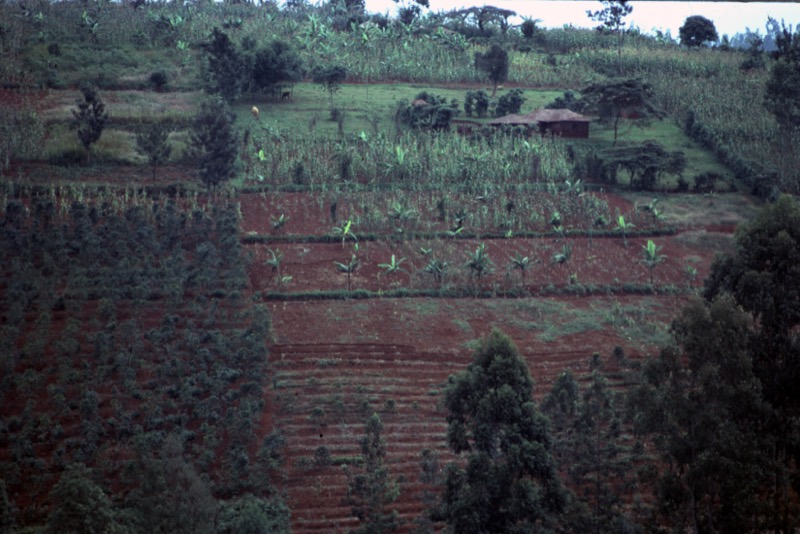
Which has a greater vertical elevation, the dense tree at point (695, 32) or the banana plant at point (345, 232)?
the dense tree at point (695, 32)

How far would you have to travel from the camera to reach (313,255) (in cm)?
2003

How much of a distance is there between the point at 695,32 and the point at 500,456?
112ft

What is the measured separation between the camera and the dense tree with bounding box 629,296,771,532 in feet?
36.1

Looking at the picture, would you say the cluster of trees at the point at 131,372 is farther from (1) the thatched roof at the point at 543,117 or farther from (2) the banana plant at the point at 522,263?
(1) the thatched roof at the point at 543,117

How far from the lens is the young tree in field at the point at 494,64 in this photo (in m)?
32.3

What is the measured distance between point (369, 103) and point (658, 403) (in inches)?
796

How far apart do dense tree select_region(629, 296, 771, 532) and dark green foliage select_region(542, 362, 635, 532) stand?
110 cm

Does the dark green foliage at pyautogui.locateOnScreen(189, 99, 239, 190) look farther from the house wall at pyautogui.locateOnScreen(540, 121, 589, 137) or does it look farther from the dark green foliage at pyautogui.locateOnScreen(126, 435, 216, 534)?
the dark green foliage at pyautogui.locateOnScreen(126, 435, 216, 534)

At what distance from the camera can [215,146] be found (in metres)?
21.9

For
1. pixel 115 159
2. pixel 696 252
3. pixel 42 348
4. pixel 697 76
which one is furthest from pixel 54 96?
pixel 697 76

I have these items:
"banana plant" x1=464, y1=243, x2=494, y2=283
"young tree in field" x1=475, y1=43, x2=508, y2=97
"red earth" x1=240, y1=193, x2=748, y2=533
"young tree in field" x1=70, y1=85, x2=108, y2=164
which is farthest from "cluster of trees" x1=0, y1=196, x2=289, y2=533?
"young tree in field" x1=475, y1=43, x2=508, y2=97

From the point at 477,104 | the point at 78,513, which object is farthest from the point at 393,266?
the point at 477,104

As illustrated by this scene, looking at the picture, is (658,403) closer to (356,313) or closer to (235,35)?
(356,313)

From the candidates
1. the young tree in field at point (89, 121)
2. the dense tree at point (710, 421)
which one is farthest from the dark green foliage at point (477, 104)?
the dense tree at point (710, 421)
